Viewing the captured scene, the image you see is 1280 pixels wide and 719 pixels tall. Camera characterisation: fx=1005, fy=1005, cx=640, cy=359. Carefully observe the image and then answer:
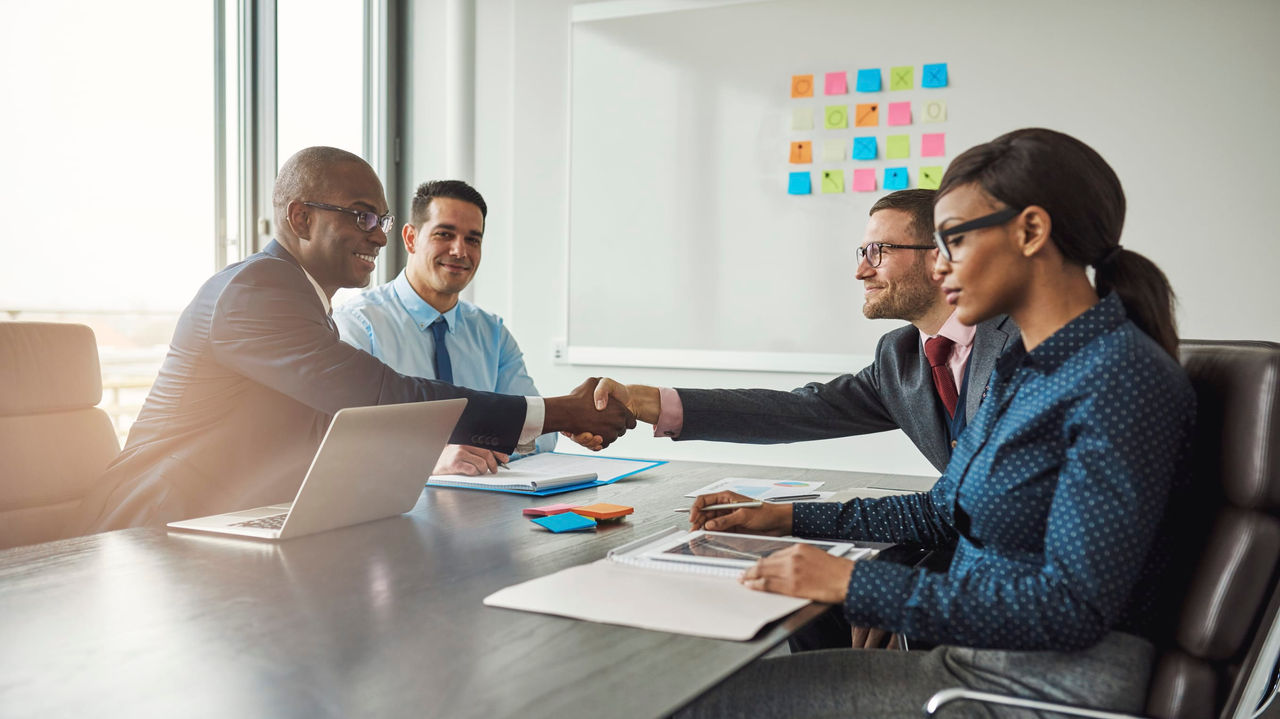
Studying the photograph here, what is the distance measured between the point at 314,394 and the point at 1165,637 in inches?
60.9

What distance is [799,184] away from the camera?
378cm

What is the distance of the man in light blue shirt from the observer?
9.42 ft

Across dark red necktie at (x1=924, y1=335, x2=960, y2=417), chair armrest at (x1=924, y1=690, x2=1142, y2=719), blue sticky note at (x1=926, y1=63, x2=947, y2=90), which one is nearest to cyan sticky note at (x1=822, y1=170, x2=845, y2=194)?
blue sticky note at (x1=926, y1=63, x2=947, y2=90)

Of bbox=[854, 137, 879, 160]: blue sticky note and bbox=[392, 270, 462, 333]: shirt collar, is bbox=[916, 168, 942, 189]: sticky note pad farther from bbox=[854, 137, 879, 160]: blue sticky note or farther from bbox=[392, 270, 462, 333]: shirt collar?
bbox=[392, 270, 462, 333]: shirt collar

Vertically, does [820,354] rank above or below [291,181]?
below

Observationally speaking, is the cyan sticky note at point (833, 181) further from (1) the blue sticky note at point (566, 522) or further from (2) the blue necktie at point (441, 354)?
(1) the blue sticky note at point (566, 522)

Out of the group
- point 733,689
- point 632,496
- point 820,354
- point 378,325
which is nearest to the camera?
point 733,689

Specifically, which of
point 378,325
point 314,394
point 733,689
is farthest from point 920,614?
point 378,325

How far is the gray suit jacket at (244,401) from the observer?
201 centimetres

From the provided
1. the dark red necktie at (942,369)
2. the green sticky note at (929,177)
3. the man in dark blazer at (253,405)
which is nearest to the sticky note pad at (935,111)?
the green sticky note at (929,177)

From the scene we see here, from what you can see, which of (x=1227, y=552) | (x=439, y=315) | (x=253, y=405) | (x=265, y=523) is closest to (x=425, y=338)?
(x=439, y=315)

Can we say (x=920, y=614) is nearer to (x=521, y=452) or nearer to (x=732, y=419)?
(x=732, y=419)

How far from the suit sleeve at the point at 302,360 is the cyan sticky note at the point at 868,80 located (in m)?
2.20

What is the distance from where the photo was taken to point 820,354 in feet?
12.4
